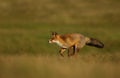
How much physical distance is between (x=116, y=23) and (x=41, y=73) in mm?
27090

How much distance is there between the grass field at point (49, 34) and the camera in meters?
14.7

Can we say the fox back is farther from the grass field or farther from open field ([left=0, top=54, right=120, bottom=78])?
open field ([left=0, top=54, right=120, bottom=78])

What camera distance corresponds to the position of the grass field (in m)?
14.7

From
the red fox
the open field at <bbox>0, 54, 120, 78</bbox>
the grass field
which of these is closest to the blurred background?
the grass field

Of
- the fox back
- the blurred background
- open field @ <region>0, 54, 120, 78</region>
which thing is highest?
the fox back

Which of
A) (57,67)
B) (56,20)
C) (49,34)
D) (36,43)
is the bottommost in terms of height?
(56,20)

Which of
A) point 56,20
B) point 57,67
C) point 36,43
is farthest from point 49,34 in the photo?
point 57,67

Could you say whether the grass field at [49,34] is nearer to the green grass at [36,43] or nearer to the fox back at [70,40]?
the green grass at [36,43]

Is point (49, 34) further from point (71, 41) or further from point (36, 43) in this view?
point (71, 41)

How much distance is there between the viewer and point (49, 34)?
30812 millimetres

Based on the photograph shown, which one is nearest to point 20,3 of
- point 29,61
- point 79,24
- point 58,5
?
point 58,5

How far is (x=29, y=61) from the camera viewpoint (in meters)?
15.9

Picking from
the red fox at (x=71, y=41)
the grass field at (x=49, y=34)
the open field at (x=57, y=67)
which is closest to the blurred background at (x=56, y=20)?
the grass field at (x=49, y=34)

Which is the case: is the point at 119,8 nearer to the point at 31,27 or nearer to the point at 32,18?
the point at 32,18
